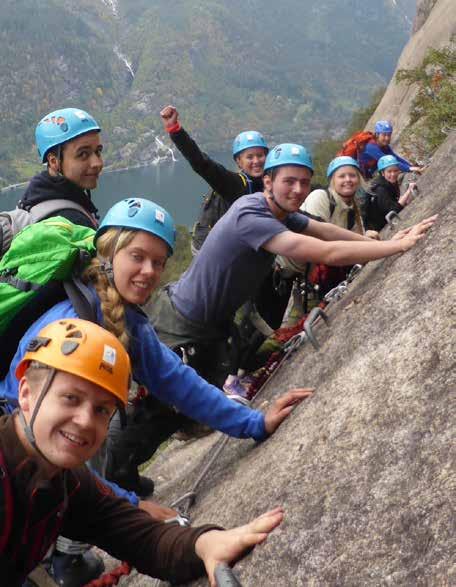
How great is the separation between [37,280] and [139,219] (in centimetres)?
71

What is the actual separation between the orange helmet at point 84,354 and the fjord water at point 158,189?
89.3 metres

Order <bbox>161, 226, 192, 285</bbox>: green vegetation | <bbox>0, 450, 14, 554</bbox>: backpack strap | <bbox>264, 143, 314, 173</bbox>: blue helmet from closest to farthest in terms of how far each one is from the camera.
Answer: <bbox>0, 450, 14, 554</bbox>: backpack strap < <bbox>264, 143, 314, 173</bbox>: blue helmet < <bbox>161, 226, 192, 285</bbox>: green vegetation

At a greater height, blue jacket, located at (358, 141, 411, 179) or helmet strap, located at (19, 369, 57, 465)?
helmet strap, located at (19, 369, 57, 465)

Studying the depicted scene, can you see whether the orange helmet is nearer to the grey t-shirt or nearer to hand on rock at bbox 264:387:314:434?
hand on rock at bbox 264:387:314:434

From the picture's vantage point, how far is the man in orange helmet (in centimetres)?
222

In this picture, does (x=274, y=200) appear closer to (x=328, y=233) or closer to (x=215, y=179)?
(x=328, y=233)

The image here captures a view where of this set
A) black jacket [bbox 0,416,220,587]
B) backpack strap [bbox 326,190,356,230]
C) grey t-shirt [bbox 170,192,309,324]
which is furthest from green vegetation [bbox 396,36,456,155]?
black jacket [bbox 0,416,220,587]

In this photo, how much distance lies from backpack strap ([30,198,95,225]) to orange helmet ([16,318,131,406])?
184cm

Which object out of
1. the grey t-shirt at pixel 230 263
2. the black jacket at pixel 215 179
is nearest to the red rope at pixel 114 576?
the grey t-shirt at pixel 230 263

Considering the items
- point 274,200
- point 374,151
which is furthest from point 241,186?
point 374,151

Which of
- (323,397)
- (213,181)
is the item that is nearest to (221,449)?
(323,397)

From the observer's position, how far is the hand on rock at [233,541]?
232 cm

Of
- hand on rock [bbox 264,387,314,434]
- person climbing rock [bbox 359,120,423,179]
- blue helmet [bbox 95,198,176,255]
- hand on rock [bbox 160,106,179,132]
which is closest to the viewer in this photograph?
blue helmet [bbox 95,198,176,255]

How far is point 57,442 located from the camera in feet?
7.30
